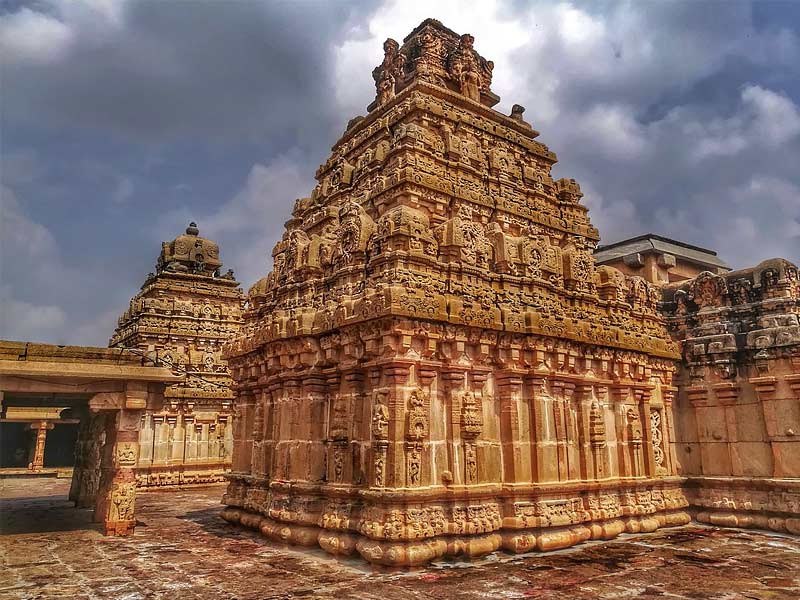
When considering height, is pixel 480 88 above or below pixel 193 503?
above

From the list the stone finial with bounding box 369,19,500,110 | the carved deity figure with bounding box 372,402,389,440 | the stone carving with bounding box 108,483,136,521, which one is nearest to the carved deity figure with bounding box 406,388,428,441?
the carved deity figure with bounding box 372,402,389,440

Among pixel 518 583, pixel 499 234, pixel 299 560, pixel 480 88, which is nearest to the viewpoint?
pixel 518 583

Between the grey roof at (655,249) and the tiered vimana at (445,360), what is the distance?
3775 millimetres

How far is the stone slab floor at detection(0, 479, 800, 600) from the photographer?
30.0ft

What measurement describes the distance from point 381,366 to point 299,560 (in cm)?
408

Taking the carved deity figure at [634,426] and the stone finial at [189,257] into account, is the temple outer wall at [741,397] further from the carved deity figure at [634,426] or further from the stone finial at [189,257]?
the stone finial at [189,257]

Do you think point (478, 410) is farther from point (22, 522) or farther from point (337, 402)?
point (22, 522)

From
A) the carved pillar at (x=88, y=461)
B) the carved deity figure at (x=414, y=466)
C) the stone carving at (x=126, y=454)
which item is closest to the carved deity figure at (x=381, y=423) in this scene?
the carved deity figure at (x=414, y=466)

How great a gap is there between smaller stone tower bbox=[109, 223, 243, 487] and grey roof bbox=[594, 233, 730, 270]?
1877 cm

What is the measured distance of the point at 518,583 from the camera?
9578 millimetres

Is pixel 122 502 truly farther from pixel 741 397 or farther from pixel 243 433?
pixel 741 397

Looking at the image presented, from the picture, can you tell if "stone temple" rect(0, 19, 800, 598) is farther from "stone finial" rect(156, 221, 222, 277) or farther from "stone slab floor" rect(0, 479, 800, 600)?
"stone finial" rect(156, 221, 222, 277)

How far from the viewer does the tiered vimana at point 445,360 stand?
447 inches

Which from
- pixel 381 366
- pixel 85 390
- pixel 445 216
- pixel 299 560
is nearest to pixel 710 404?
pixel 445 216
